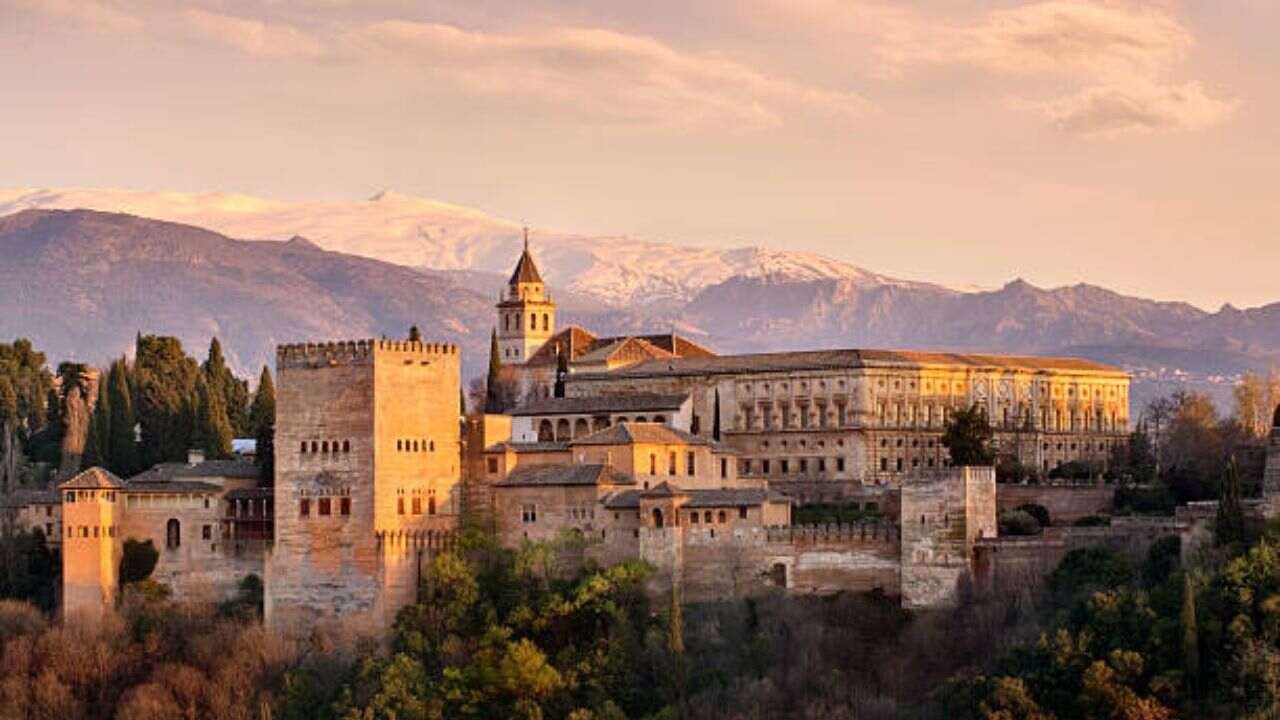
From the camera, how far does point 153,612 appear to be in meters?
60.1

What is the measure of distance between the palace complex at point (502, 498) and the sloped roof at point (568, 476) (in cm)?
7

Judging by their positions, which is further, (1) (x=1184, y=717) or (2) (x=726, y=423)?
(2) (x=726, y=423)

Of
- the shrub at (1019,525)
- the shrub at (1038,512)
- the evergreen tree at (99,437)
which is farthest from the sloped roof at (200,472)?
the shrub at (1038,512)

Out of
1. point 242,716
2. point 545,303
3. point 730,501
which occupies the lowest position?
point 242,716

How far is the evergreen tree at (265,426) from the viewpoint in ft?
208

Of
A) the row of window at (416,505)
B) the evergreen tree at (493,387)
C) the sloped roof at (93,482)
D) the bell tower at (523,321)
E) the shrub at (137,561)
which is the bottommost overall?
the shrub at (137,561)

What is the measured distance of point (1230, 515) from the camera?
50.6 metres

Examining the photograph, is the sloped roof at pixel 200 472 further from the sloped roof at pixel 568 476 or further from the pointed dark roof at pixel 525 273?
the pointed dark roof at pixel 525 273

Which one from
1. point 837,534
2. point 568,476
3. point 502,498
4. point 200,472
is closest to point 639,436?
point 568,476

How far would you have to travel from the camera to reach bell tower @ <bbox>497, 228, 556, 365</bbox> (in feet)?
314

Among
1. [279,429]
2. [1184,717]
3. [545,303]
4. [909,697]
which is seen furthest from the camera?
[545,303]

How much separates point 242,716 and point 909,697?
16.1 meters

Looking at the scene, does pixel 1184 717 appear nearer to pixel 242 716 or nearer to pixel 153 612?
pixel 242 716

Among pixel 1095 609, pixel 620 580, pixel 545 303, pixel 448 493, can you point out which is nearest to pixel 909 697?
pixel 1095 609
